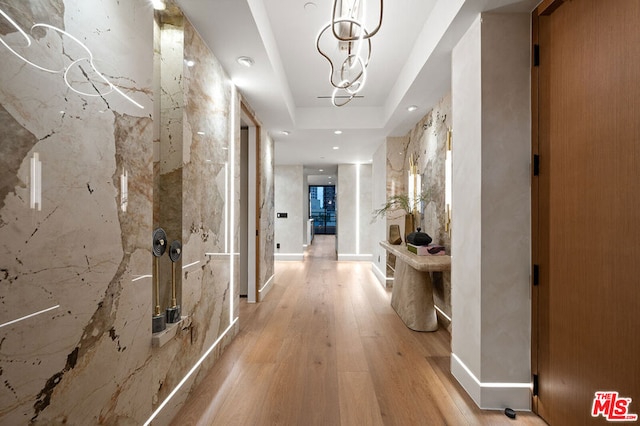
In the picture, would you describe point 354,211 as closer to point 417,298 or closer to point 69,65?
point 417,298

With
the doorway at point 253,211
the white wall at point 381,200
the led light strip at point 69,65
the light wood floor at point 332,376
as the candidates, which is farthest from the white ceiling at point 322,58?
the light wood floor at point 332,376

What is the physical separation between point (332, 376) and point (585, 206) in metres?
1.89

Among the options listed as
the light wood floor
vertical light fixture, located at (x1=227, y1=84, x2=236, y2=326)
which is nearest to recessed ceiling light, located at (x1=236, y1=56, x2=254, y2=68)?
vertical light fixture, located at (x1=227, y1=84, x2=236, y2=326)

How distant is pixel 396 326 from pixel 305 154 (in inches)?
164

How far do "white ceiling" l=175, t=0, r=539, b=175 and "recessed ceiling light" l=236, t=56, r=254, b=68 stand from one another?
0.16ft

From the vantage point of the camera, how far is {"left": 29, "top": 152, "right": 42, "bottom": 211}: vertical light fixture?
88 cm

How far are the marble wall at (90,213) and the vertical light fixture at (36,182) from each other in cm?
1

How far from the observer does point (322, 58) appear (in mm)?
2998

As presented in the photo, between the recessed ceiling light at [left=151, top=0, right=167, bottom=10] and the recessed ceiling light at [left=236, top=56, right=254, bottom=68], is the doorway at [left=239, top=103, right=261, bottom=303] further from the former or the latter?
the recessed ceiling light at [left=151, top=0, right=167, bottom=10]

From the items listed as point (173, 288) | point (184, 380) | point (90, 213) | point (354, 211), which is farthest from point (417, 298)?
point (354, 211)

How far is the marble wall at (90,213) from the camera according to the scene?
2.76 feet

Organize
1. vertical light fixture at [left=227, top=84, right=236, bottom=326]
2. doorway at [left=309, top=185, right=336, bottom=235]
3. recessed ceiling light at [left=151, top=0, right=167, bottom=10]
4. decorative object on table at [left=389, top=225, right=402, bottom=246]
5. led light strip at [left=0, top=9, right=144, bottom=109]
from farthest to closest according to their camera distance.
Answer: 1. doorway at [left=309, top=185, right=336, bottom=235]
2. decorative object on table at [left=389, top=225, right=402, bottom=246]
3. vertical light fixture at [left=227, top=84, right=236, bottom=326]
4. recessed ceiling light at [left=151, top=0, right=167, bottom=10]
5. led light strip at [left=0, top=9, right=144, bottom=109]

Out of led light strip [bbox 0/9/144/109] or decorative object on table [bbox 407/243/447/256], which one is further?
decorative object on table [bbox 407/243/447/256]

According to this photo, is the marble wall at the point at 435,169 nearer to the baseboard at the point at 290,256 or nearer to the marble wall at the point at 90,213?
the marble wall at the point at 90,213
